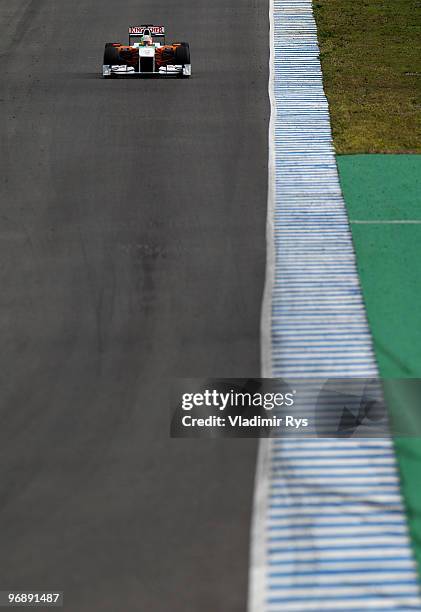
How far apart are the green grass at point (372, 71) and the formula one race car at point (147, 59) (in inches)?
174

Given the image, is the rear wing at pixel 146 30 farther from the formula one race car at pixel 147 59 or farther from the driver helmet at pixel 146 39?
the driver helmet at pixel 146 39

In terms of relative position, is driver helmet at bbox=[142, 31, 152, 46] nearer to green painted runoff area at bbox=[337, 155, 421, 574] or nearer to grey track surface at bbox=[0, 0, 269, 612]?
grey track surface at bbox=[0, 0, 269, 612]

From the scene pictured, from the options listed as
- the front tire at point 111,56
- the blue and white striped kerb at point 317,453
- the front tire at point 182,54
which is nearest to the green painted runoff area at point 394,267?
the blue and white striped kerb at point 317,453

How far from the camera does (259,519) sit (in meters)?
13.4

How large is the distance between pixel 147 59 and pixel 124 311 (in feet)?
Result: 42.2

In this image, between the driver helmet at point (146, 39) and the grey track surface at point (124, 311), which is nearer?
the grey track surface at point (124, 311)

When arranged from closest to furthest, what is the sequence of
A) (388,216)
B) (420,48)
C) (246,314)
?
(246,314) → (388,216) → (420,48)

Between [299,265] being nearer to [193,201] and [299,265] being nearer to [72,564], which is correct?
[193,201]

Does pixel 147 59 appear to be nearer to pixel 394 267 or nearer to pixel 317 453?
pixel 394 267

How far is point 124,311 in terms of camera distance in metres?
18.2

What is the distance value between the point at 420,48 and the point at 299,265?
1539 cm

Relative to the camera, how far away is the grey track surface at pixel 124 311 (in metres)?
13.0

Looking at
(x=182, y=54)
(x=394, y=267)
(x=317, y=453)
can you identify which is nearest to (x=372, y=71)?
(x=182, y=54)

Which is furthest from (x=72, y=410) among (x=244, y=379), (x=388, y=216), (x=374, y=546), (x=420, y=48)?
(x=420, y=48)
